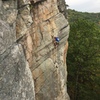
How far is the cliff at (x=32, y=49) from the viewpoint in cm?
1847

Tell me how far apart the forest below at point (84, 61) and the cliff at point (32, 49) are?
9488 mm

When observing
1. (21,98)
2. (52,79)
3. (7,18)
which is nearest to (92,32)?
(52,79)

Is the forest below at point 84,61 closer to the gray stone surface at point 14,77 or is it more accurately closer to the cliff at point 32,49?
the cliff at point 32,49

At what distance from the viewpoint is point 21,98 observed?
739 inches

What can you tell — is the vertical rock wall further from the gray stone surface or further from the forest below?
the forest below

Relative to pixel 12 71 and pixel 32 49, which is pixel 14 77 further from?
pixel 32 49

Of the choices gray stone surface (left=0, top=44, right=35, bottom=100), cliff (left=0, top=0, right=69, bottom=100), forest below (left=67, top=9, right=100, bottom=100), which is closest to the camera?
gray stone surface (left=0, top=44, right=35, bottom=100)

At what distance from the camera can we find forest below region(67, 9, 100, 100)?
42312mm

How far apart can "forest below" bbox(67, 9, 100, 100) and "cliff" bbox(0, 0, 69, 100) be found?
9.49 meters

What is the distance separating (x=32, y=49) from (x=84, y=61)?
55.0 ft

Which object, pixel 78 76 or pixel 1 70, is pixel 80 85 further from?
pixel 1 70

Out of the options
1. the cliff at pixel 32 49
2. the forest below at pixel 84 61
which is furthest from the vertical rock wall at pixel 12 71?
the forest below at pixel 84 61

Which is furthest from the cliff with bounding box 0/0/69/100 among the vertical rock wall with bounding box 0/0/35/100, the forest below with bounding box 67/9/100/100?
the forest below with bounding box 67/9/100/100

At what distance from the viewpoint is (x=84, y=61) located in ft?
140
